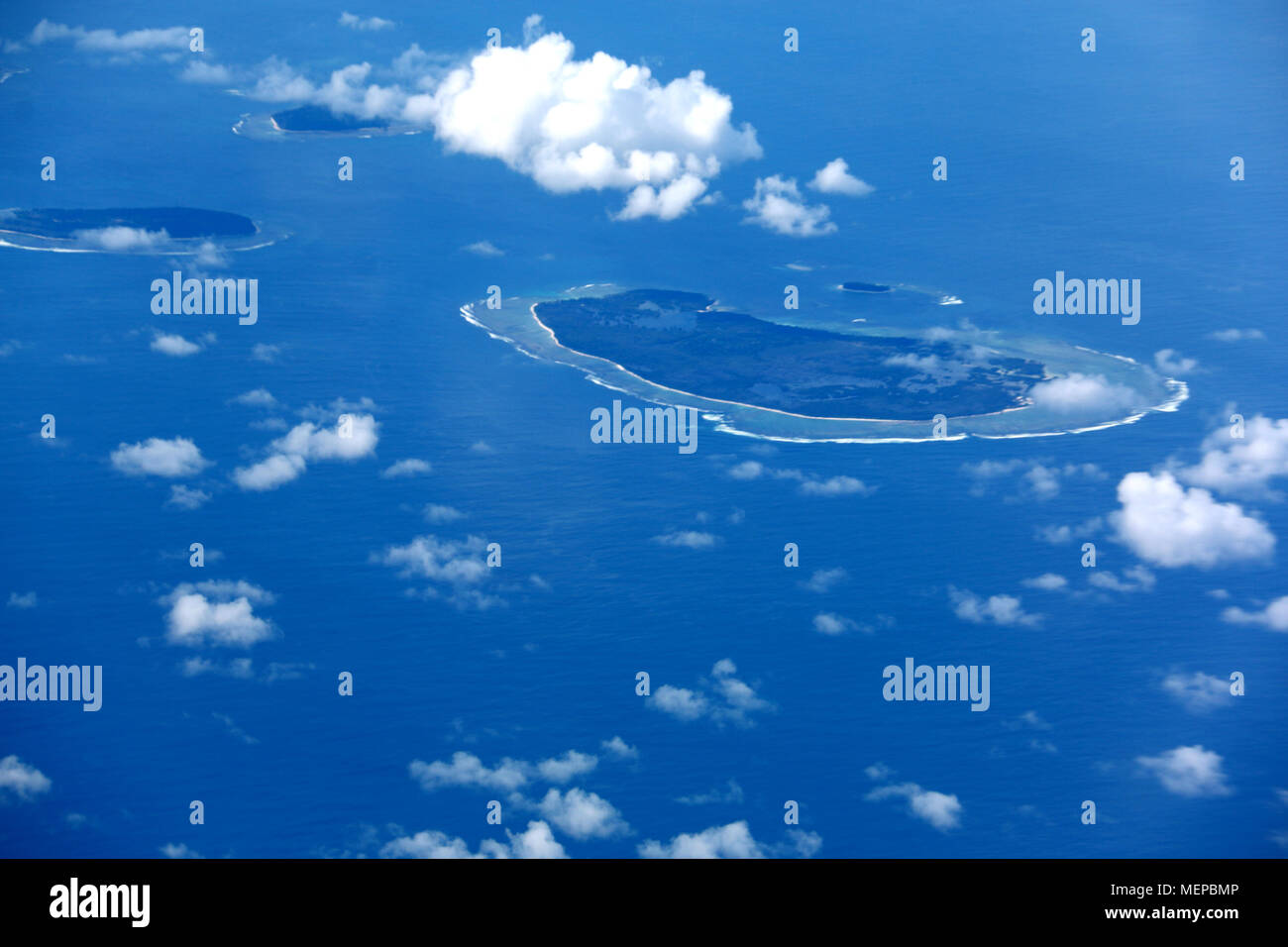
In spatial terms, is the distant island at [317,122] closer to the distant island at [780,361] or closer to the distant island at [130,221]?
the distant island at [130,221]

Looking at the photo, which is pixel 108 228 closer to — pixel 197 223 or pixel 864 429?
pixel 197 223

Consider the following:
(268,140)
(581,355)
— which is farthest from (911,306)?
(268,140)

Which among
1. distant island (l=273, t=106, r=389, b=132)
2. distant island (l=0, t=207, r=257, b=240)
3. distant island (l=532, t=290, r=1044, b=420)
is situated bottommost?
distant island (l=532, t=290, r=1044, b=420)

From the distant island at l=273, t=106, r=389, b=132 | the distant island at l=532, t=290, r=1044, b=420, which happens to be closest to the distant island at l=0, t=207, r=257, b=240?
the distant island at l=273, t=106, r=389, b=132

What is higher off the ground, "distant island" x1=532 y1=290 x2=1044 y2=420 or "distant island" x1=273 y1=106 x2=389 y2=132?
"distant island" x1=273 y1=106 x2=389 y2=132

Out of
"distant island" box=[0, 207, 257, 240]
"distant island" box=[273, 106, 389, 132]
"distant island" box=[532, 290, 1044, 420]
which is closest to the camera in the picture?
"distant island" box=[532, 290, 1044, 420]

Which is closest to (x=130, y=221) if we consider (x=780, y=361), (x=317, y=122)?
(x=317, y=122)

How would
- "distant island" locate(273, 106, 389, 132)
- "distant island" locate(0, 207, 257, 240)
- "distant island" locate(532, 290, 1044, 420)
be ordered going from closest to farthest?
1. "distant island" locate(532, 290, 1044, 420)
2. "distant island" locate(0, 207, 257, 240)
3. "distant island" locate(273, 106, 389, 132)

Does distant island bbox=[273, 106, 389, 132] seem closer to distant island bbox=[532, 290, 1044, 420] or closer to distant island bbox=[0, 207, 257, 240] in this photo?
distant island bbox=[0, 207, 257, 240]
